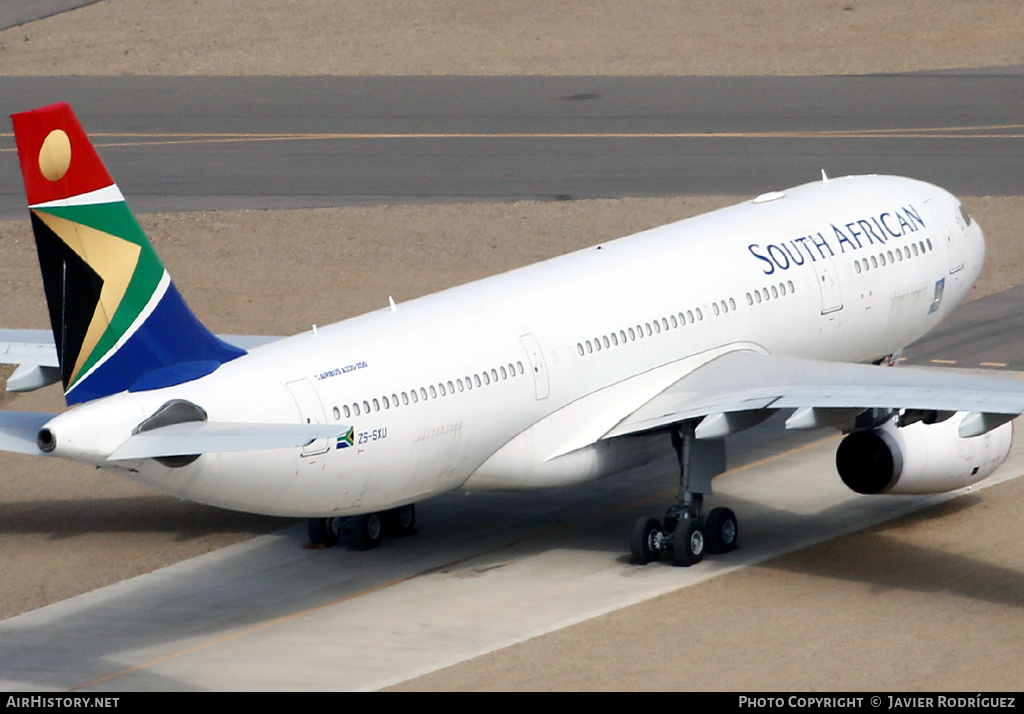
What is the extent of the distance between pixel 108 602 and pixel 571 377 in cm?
835

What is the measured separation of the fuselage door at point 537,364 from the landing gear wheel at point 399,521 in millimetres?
3825

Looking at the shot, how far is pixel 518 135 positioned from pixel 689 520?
116 ft

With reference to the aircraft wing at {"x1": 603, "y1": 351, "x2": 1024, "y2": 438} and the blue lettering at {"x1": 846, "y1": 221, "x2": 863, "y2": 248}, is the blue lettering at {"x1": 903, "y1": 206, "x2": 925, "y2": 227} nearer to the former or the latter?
the blue lettering at {"x1": 846, "y1": 221, "x2": 863, "y2": 248}

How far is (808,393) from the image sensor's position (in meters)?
29.5

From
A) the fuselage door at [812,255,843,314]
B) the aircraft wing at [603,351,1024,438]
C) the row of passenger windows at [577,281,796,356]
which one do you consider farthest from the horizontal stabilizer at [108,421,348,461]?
the fuselage door at [812,255,843,314]

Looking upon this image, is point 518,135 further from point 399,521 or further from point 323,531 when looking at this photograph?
point 323,531

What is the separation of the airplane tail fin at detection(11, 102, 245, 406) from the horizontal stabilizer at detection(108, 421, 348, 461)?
4.28ft

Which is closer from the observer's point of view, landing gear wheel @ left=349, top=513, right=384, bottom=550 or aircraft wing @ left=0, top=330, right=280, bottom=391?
landing gear wheel @ left=349, top=513, right=384, bottom=550

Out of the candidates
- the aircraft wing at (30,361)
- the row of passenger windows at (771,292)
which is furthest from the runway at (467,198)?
the aircraft wing at (30,361)

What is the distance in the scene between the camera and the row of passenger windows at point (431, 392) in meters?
27.6

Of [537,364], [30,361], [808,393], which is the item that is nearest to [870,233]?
[808,393]

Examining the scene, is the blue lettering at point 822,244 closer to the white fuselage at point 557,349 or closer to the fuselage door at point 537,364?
the white fuselage at point 557,349

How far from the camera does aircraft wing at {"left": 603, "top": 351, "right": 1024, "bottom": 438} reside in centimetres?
2773

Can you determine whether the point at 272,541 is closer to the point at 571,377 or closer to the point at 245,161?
the point at 571,377
